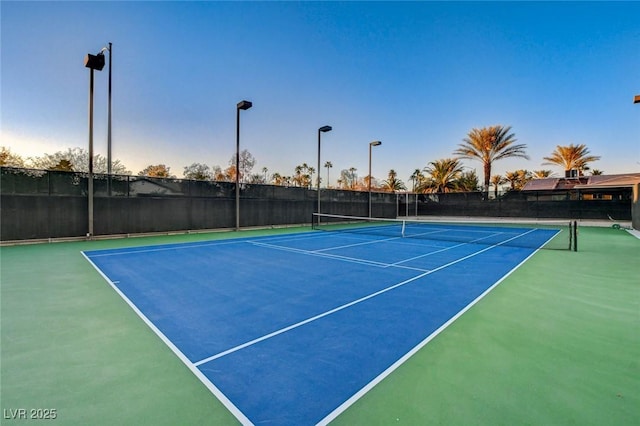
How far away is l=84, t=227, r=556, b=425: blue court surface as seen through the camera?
241 cm

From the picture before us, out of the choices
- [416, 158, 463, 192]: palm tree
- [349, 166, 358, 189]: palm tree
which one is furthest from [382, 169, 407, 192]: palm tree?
[349, 166, 358, 189]: palm tree

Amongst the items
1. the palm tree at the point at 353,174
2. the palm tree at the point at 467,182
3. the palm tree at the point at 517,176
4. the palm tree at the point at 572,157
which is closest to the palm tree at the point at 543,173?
the palm tree at the point at 517,176

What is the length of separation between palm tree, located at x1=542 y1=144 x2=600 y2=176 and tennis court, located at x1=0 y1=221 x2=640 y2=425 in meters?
31.5

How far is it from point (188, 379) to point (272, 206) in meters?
16.1

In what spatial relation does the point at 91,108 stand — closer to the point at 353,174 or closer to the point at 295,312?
the point at 295,312

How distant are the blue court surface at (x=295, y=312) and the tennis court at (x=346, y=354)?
0.09ft

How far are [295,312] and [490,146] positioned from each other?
27.6 m

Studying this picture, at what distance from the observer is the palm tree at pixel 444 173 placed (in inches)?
1293

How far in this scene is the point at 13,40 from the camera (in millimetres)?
11562

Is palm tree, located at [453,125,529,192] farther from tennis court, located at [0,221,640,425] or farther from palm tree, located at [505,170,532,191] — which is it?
tennis court, located at [0,221,640,425]

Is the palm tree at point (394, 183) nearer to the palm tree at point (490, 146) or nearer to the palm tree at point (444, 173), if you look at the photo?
the palm tree at point (444, 173)

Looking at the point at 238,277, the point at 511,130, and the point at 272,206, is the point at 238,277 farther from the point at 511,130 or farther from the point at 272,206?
the point at 511,130

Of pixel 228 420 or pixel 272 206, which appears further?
pixel 272 206

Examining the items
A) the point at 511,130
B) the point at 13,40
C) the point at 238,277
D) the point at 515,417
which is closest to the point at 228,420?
the point at 515,417
